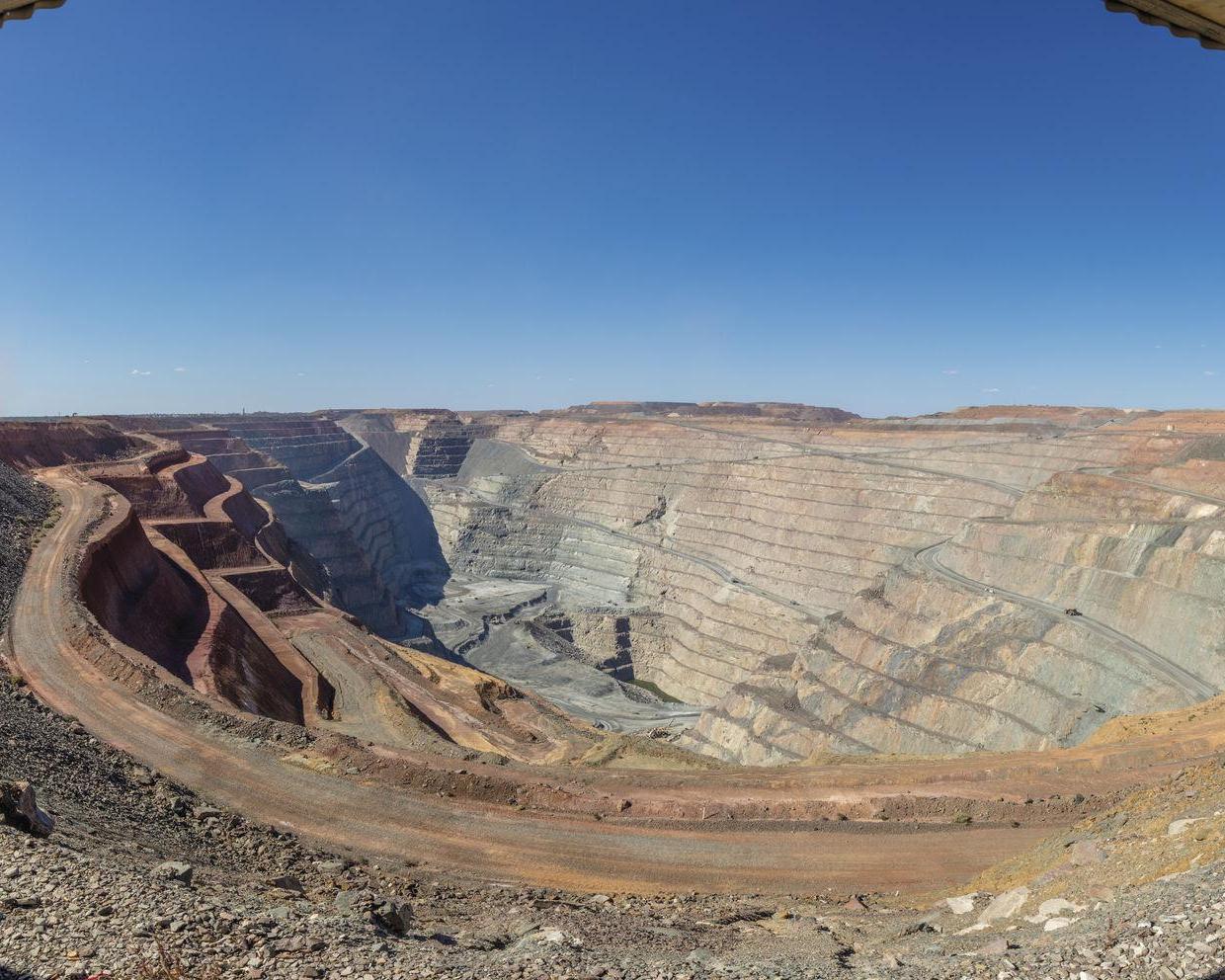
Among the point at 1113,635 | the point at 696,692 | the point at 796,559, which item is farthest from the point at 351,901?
the point at 796,559

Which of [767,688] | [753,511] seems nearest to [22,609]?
[767,688]

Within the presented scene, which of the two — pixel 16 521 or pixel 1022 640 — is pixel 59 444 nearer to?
pixel 16 521

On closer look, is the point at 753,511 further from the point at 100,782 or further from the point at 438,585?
the point at 100,782

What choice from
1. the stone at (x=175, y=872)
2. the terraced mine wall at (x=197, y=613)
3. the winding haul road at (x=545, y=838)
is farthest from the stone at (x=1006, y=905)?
the terraced mine wall at (x=197, y=613)

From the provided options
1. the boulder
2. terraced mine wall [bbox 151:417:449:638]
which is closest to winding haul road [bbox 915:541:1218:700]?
the boulder

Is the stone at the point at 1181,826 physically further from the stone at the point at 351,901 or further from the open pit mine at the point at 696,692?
the stone at the point at 351,901

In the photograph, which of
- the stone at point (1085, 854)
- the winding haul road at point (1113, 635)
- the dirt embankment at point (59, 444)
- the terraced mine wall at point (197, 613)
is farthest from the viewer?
the dirt embankment at point (59, 444)

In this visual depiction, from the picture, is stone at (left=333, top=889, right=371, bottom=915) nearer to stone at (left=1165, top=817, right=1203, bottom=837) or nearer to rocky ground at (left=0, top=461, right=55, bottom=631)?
stone at (left=1165, top=817, right=1203, bottom=837)

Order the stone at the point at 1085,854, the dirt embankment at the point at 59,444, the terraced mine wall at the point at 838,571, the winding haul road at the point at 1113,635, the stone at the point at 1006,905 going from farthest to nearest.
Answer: the dirt embankment at the point at 59,444 < the terraced mine wall at the point at 838,571 < the winding haul road at the point at 1113,635 < the stone at the point at 1085,854 < the stone at the point at 1006,905
